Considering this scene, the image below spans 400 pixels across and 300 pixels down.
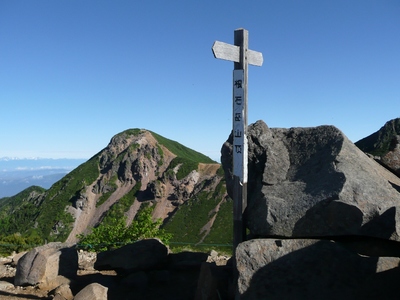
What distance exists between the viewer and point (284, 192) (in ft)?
35.3

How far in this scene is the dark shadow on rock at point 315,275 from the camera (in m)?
8.96

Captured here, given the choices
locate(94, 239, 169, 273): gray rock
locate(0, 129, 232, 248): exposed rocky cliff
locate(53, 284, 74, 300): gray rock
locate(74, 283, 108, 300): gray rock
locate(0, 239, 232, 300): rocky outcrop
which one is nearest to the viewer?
locate(74, 283, 108, 300): gray rock

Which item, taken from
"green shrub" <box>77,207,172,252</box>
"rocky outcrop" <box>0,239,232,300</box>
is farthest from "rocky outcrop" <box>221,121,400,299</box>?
"green shrub" <box>77,207,172,252</box>

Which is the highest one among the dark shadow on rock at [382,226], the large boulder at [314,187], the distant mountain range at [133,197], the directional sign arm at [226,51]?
the directional sign arm at [226,51]

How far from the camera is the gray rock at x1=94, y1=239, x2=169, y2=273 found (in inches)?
560

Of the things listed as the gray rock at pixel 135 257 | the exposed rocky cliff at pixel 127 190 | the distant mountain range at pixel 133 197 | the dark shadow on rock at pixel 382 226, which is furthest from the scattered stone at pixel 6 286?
the exposed rocky cliff at pixel 127 190

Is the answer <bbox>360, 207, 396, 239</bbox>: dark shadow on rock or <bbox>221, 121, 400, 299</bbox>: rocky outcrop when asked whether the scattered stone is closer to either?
<bbox>221, 121, 400, 299</bbox>: rocky outcrop

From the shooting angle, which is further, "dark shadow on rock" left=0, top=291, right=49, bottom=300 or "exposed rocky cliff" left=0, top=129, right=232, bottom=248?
"exposed rocky cliff" left=0, top=129, right=232, bottom=248

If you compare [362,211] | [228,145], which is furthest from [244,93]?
[362,211]

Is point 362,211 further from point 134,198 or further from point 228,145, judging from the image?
point 134,198

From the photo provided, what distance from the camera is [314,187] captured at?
10.4m

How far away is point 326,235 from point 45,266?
8929 millimetres

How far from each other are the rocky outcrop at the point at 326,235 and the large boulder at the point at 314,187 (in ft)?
0.07

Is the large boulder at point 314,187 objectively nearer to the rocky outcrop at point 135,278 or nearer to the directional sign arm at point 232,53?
the rocky outcrop at point 135,278
